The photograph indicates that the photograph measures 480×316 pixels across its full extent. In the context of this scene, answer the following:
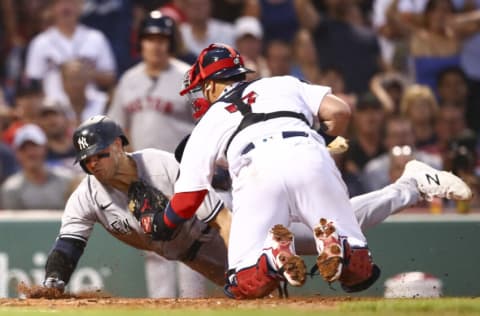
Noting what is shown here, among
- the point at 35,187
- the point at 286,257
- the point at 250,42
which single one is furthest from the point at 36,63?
the point at 286,257

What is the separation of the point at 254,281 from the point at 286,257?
0.35 metres

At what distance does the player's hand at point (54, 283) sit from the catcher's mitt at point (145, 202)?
66 cm

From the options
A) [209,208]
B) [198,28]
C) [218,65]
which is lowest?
[209,208]

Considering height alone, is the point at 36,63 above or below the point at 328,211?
above

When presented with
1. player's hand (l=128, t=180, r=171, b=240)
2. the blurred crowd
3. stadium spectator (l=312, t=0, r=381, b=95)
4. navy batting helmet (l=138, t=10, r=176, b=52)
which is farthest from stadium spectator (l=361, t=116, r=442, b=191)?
player's hand (l=128, t=180, r=171, b=240)

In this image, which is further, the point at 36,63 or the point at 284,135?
the point at 36,63

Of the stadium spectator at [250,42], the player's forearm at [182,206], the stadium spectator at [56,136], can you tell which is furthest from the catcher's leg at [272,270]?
the stadium spectator at [250,42]

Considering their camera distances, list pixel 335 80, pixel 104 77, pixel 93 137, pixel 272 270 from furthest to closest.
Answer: pixel 104 77, pixel 335 80, pixel 93 137, pixel 272 270

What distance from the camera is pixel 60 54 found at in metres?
13.2

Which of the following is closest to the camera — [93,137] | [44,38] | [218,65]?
[218,65]

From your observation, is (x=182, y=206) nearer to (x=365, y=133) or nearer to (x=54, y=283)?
(x=54, y=283)

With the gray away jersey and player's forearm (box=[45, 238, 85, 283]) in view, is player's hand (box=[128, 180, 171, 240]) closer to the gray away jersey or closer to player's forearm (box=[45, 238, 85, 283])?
the gray away jersey

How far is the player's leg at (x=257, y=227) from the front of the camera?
7.02 meters

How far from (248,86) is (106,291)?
341 centimetres
